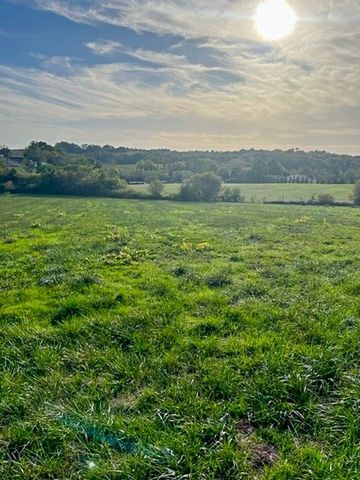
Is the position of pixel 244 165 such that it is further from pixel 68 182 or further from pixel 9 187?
pixel 9 187

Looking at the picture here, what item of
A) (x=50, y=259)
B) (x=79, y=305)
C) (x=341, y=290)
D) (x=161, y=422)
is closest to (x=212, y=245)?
(x=50, y=259)

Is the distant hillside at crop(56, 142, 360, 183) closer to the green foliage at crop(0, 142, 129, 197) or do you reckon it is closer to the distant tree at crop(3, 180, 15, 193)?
the green foliage at crop(0, 142, 129, 197)

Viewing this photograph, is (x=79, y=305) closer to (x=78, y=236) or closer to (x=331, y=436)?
(x=331, y=436)

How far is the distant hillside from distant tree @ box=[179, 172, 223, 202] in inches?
1166

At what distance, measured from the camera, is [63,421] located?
469 cm

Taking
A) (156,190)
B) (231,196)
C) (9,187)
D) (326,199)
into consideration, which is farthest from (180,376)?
(9,187)

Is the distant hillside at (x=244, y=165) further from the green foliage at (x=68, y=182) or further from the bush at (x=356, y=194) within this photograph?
the bush at (x=356, y=194)

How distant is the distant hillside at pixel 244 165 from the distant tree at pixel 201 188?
29619mm

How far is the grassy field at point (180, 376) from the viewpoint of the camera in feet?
13.4

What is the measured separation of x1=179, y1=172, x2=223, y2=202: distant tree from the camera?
226ft

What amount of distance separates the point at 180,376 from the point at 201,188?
64242 mm

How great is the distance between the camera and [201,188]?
68.9 m

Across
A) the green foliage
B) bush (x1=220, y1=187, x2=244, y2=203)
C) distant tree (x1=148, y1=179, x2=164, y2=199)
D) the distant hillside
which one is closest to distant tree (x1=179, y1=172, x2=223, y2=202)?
bush (x1=220, y1=187, x2=244, y2=203)

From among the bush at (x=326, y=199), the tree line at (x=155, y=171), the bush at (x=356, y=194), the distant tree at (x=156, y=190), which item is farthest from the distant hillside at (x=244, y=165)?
the bush at (x=356, y=194)
